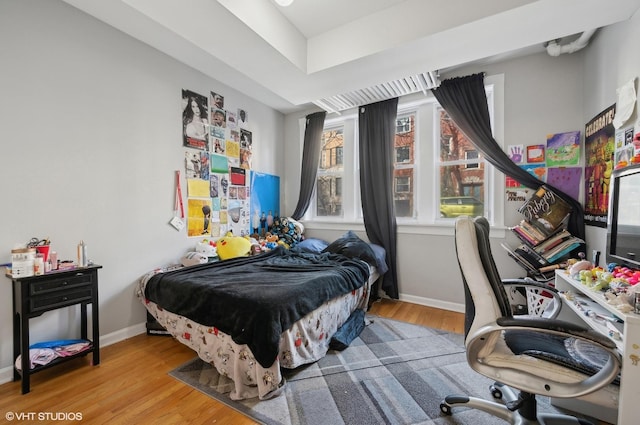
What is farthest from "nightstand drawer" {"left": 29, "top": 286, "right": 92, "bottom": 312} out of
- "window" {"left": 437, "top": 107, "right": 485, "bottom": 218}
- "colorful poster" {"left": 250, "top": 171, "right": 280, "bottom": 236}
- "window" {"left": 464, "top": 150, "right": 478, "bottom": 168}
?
"window" {"left": 464, "top": 150, "right": 478, "bottom": 168}

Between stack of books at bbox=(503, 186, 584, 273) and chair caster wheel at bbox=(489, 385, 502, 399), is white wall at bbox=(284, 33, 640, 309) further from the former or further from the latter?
chair caster wheel at bbox=(489, 385, 502, 399)

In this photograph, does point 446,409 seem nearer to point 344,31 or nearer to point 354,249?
point 354,249

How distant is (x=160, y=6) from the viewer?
1793 millimetres

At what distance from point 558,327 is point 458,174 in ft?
7.90

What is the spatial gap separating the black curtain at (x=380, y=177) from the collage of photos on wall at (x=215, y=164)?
1.58m

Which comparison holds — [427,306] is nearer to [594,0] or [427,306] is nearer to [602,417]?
[602,417]

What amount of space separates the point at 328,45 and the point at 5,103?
250 centimetres

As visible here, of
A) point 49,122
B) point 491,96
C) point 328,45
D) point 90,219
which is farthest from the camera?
point 491,96

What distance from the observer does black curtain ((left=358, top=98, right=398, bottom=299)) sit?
3.32 m

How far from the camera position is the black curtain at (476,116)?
2.67m

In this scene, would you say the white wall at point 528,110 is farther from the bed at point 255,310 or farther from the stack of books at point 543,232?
the bed at point 255,310

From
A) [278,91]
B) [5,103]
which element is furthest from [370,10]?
[5,103]

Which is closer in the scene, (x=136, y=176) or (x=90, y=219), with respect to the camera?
(x=90, y=219)

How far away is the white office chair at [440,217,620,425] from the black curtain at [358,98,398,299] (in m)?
1.95
